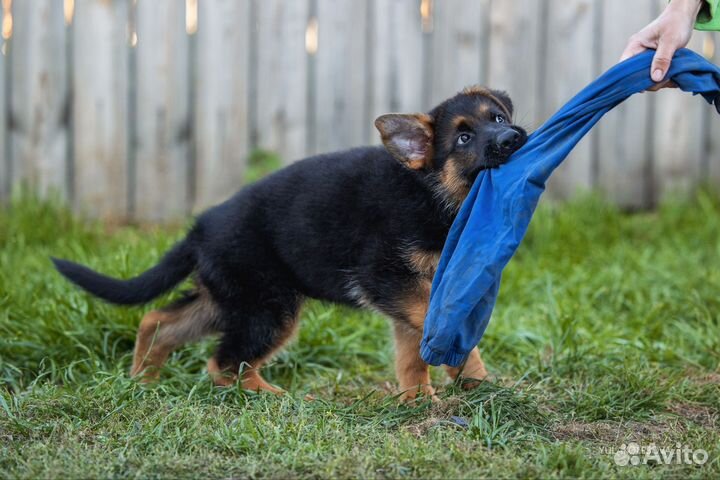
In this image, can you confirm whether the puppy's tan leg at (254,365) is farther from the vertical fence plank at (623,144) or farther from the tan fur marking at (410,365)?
the vertical fence plank at (623,144)

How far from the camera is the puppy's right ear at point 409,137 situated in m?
4.22

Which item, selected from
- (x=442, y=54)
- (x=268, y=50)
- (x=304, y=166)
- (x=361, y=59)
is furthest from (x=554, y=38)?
(x=304, y=166)

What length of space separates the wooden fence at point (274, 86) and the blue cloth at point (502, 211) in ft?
12.5

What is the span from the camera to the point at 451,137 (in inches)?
171

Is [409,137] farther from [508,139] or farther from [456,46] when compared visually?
[456,46]

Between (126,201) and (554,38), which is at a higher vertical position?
(554,38)

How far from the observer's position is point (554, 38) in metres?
7.63

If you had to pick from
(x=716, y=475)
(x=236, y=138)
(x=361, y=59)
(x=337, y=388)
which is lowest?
(x=337, y=388)

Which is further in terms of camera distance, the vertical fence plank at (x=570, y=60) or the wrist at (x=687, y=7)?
the vertical fence plank at (x=570, y=60)

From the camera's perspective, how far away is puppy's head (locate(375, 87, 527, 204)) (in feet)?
13.8

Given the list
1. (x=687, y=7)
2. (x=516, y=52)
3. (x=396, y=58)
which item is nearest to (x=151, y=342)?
(x=687, y=7)

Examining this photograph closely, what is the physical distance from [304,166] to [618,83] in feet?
5.49

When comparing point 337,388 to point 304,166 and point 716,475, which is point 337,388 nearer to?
point 304,166

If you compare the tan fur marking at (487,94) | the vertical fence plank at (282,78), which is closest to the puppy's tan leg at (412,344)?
the tan fur marking at (487,94)
